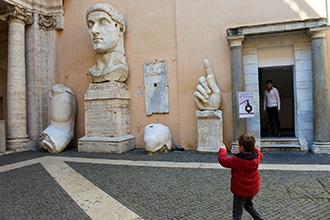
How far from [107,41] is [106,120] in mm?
2039

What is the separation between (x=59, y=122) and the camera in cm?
686

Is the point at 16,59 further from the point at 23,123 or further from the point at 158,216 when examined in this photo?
the point at 158,216

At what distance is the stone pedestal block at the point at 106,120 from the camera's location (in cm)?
625

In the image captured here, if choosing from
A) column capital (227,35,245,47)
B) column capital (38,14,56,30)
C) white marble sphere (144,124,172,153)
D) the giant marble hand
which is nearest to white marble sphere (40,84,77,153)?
column capital (38,14,56,30)

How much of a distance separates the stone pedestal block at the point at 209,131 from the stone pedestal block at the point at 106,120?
196cm

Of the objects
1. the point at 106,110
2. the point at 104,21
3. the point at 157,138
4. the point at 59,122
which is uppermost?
the point at 104,21

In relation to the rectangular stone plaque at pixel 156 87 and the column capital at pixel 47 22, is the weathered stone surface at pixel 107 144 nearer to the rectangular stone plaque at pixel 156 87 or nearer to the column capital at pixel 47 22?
the rectangular stone plaque at pixel 156 87

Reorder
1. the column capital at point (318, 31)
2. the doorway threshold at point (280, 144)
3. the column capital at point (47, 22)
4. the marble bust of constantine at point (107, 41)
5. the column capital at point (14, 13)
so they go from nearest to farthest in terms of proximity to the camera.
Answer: the column capital at point (318, 31), the doorway threshold at point (280, 144), the marble bust of constantine at point (107, 41), the column capital at point (14, 13), the column capital at point (47, 22)

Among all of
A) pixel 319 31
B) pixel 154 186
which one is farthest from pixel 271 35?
pixel 154 186

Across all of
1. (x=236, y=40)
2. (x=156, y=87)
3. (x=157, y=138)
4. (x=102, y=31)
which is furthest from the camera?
(x=156, y=87)

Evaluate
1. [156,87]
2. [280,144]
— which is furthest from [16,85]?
[280,144]

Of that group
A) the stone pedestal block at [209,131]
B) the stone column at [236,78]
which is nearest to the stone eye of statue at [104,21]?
the stone column at [236,78]

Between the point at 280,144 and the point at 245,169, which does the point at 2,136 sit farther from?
the point at 280,144

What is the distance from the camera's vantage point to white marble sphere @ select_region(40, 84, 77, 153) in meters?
6.50
